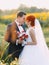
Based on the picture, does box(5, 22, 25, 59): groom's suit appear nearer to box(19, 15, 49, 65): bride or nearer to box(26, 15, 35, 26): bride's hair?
box(19, 15, 49, 65): bride

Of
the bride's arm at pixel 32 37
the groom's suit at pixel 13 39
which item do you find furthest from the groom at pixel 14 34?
the bride's arm at pixel 32 37

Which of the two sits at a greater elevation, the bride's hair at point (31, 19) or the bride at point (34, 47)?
the bride's hair at point (31, 19)

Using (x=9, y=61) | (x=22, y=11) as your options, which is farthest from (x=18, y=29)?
(x=9, y=61)

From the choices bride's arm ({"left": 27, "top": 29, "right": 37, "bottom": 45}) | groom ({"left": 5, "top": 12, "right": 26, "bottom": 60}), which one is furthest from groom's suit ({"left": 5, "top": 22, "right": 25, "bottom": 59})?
bride's arm ({"left": 27, "top": 29, "right": 37, "bottom": 45})

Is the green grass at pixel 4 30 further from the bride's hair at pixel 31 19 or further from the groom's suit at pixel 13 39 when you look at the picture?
the bride's hair at pixel 31 19

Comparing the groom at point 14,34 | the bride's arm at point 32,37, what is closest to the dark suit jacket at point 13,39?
the groom at point 14,34

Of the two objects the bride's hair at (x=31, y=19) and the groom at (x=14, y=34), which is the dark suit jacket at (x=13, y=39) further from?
the bride's hair at (x=31, y=19)

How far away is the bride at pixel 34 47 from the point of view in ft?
10.1

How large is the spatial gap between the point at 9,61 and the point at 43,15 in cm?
75

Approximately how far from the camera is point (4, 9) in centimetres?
318

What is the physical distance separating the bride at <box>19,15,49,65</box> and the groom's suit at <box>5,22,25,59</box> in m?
0.07

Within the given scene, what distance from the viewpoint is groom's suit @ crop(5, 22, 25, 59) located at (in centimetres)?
313

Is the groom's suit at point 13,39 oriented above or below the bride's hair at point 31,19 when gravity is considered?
below

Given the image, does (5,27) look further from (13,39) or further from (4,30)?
(13,39)
